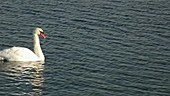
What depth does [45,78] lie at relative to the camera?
137ft

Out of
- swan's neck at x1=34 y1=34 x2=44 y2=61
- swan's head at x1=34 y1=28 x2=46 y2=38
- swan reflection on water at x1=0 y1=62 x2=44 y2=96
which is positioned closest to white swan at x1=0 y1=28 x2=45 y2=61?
swan's neck at x1=34 y1=34 x2=44 y2=61

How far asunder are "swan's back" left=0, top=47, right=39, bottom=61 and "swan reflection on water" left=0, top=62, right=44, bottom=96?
497mm

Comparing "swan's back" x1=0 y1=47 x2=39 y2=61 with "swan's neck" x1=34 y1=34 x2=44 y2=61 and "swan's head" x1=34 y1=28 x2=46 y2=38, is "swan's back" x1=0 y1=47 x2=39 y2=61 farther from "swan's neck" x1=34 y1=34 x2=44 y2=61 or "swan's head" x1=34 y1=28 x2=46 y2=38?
"swan's head" x1=34 y1=28 x2=46 y2=38

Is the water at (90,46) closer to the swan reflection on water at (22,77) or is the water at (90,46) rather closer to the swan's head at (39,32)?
the swan reflection on water at (22,77)

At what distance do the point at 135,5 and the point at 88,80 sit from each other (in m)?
22.3

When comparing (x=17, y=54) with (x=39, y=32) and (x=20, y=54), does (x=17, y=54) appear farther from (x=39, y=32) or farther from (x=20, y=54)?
(x=39, y=32)

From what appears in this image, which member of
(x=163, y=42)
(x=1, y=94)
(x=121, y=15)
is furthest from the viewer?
(x=121, y=15)

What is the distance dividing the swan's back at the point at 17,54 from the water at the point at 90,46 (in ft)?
1.84

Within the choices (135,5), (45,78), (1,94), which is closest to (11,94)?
(1,94)

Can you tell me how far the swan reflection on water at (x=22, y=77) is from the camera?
3919 centimetres

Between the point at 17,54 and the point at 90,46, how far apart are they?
6.14m

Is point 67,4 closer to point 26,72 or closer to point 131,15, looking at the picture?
point 131,15

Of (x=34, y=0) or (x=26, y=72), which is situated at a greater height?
(x=34, y=0)

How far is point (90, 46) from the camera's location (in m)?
48.7
